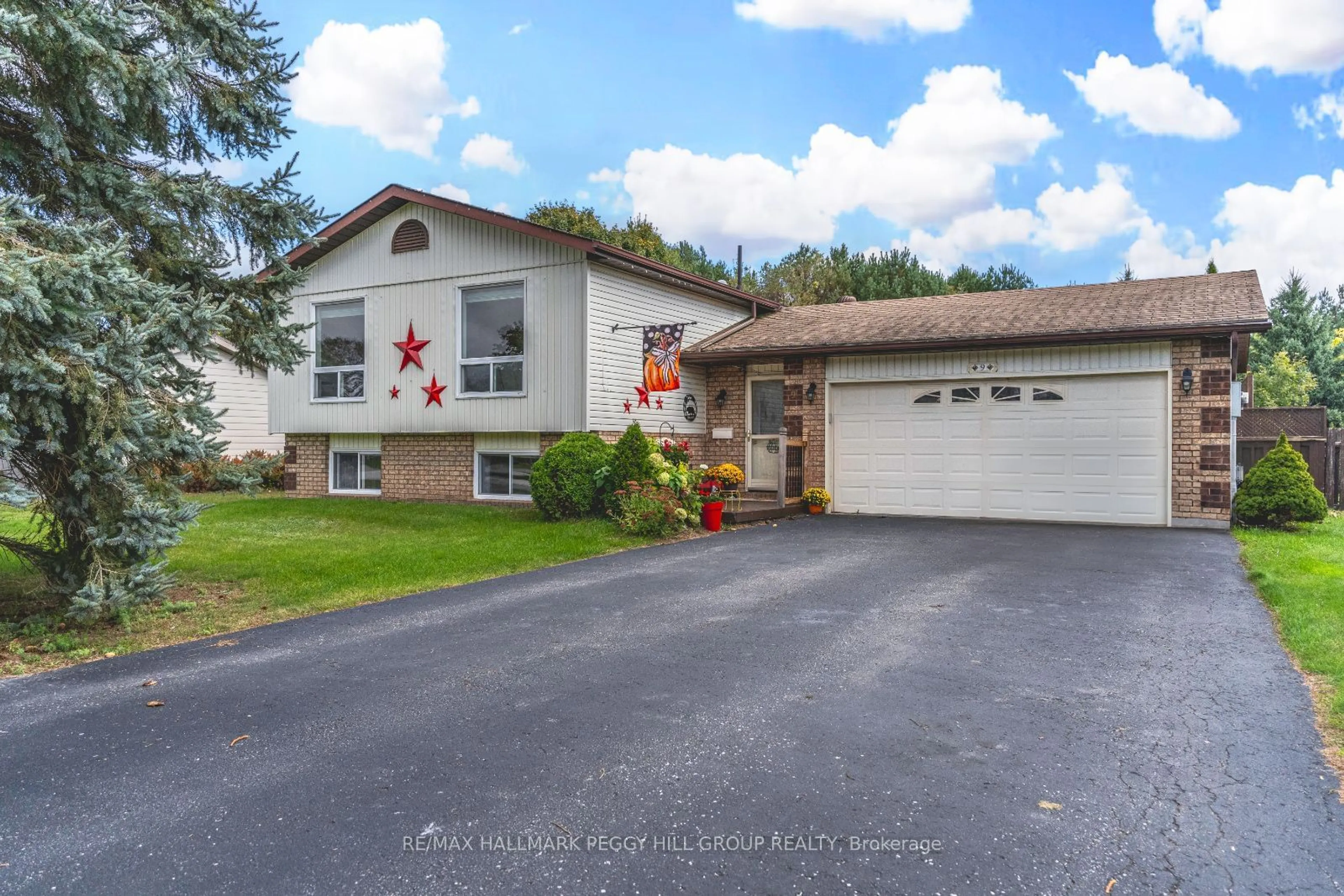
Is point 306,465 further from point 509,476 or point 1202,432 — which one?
point 1202,432

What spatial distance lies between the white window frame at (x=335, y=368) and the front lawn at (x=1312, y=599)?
13.5 meters

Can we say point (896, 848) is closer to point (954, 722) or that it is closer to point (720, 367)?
point (954, 722)

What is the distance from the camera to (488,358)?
542 inches

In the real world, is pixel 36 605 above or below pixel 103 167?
below

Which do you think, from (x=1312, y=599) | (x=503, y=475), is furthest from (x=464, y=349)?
(x=1312, y=599)

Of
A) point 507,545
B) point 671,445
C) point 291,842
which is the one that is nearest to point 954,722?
point 291,842

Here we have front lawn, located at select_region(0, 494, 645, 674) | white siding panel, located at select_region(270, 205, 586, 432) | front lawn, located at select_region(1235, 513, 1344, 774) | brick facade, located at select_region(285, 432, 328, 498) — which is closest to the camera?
front lawn, located at select_region(1235, 513, 1344, 774)

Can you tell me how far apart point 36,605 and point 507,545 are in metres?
4.46

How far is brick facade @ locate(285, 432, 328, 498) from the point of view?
16031 millimetres

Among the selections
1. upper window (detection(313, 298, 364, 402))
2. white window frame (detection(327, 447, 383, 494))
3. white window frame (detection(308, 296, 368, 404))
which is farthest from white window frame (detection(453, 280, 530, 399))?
white window frame (detection(327, 447, 383, 494))

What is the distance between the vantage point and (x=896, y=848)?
8.82 ft

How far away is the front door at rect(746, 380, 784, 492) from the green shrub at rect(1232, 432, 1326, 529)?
22.7ft

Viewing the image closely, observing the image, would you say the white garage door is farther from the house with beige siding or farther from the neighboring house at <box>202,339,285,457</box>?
the neighboring house at <box>202,339,285,457</box>

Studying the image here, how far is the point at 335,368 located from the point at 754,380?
25.5 ft
